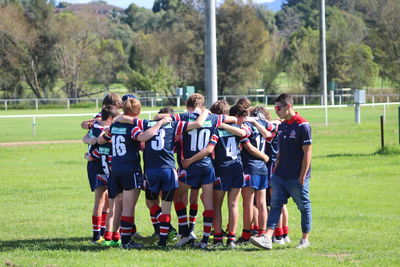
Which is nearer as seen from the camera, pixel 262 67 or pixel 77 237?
pixel 77 237

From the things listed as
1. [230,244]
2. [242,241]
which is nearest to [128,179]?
[230,244]

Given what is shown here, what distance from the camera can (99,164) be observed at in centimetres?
960

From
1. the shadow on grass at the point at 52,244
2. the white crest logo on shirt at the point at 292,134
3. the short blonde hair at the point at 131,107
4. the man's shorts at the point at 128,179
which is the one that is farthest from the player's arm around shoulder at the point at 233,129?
the shadow on grass at the point at 52,244

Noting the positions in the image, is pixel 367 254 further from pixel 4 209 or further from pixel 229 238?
pixel 4 209

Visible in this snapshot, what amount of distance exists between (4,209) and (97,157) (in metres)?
4.23

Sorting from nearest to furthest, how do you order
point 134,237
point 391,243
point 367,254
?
point 367,254
point 391,243
point 134,237

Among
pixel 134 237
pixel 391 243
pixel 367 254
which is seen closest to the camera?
pixel 367 254

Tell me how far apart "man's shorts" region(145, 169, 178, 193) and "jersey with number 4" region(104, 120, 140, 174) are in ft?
0.74

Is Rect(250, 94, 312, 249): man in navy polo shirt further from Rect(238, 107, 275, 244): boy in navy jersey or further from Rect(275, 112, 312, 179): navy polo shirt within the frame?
Rect(238, 107, 275, 244): boy in navy jersey

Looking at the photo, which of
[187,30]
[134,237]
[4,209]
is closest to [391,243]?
[134,237]

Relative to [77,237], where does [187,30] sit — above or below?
above

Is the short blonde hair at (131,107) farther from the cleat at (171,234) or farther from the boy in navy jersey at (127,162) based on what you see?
the cleat at (171,234)

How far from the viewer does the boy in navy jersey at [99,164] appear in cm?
939

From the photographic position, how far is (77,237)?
10148 mm
